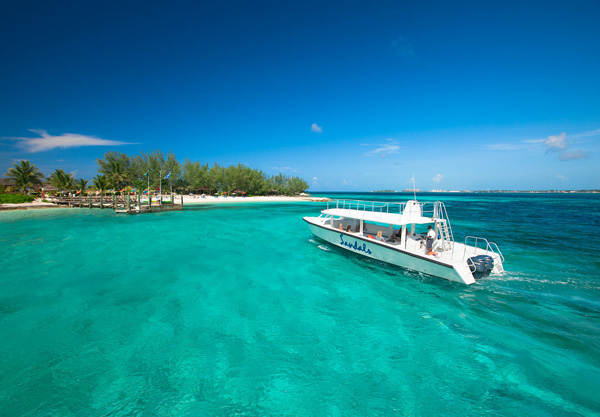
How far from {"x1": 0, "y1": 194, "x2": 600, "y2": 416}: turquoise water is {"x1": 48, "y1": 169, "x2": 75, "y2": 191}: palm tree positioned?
179 ft

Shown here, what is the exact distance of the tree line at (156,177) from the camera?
5369 centimetres

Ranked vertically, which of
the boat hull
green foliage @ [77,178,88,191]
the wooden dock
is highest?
green foliage @ [77,178,88,191]

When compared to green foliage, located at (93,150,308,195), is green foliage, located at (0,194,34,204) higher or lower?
lower

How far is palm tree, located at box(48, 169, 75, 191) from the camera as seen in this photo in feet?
175

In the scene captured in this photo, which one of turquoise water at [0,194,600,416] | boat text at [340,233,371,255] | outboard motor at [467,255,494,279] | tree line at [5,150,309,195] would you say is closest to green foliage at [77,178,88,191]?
tree line at [5,150,309,195]

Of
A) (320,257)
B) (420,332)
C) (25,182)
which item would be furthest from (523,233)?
(25,182)

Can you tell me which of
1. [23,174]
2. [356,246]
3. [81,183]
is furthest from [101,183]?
[356,246]

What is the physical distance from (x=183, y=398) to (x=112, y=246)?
16405 mm

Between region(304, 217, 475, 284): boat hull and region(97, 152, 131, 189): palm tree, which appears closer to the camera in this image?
region(304, 217, 475, 284): boat hull

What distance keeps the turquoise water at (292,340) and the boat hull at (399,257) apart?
0.60m

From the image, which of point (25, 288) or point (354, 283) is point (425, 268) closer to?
point (354, 283)

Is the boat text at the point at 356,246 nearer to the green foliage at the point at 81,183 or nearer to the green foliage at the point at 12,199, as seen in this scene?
the green foliage at the point at 12,199

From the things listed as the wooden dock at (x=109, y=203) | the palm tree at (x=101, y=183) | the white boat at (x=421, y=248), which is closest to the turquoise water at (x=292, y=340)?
the white boat at (x=421, y=248)

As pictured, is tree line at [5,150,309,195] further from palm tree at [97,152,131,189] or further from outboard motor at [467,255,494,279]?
outboard motor at [467,255,494,279]
